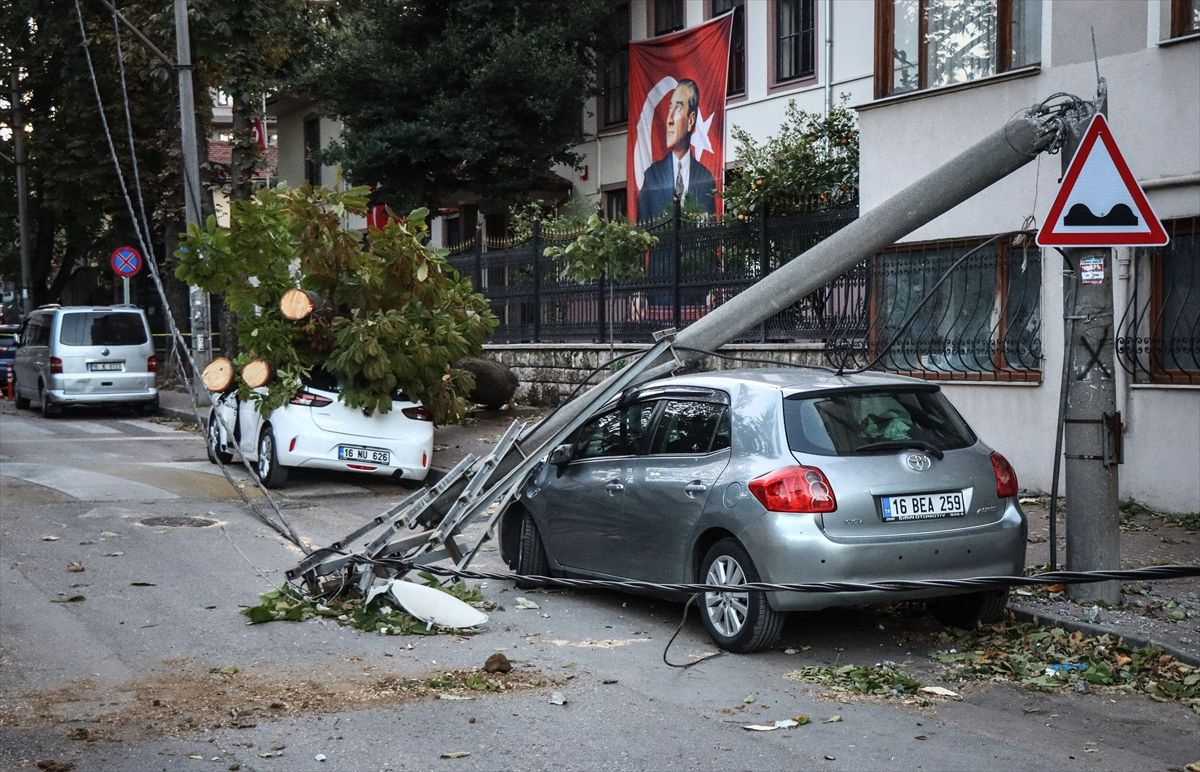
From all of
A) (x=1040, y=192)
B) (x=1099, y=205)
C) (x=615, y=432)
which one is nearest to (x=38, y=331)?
(x=1040, y=192)

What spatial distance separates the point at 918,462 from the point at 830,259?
2.06 metres

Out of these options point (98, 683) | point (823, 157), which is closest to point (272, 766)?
point (98, 683)

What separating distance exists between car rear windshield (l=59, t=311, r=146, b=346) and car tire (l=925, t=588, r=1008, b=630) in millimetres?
21048

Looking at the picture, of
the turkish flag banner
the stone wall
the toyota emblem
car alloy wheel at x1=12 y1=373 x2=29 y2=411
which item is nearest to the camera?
the toyota emblem

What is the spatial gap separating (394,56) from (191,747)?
77.4 feet

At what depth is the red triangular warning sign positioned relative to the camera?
314 inches

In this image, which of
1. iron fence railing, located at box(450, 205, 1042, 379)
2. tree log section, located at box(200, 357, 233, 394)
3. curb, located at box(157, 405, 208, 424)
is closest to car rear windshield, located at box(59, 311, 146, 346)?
curb, located at box(157, 405, 208, 424)

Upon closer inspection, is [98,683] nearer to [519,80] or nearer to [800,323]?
[800,323]

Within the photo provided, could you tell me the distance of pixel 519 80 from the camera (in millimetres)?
27312

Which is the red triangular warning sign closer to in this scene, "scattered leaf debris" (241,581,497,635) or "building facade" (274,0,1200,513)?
"building facade" (274,0,1200,513)

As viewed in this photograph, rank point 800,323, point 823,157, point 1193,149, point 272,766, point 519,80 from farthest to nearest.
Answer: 1. point 519,80
2. point 823,157
3. point 800,323
4. point 1193,149
5. point 272,766

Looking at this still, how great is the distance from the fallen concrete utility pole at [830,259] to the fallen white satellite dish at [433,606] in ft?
3.57

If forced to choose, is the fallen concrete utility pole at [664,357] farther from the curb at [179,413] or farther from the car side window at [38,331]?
the car side window at [38,331]

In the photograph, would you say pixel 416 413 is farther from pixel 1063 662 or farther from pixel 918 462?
pixel 1063 662
